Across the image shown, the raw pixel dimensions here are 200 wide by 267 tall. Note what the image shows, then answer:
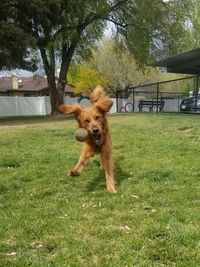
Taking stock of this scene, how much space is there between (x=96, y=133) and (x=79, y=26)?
20.8m

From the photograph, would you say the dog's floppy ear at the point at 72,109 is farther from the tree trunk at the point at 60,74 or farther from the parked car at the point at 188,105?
the tree trunk at the point at 60,74

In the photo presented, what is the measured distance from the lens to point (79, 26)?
25.4 m

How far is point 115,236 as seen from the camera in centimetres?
396

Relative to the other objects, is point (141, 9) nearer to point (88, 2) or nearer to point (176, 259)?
point (88, 2)

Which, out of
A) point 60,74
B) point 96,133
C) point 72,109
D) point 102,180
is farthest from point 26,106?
point 96,133

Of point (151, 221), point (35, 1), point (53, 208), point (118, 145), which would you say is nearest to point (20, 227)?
point (53, 208)

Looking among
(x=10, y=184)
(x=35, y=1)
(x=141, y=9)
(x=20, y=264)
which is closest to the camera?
(x=20, y=264)

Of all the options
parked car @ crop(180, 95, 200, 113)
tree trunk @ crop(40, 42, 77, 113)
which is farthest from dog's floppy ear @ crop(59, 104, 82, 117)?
tree trunk @ crop(40, 42, 77, 113)

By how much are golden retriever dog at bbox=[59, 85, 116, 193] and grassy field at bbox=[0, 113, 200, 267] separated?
0.86 feet

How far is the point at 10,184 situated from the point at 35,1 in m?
14.9

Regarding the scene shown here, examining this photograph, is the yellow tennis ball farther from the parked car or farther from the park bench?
the park bench

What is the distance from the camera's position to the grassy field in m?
3.55

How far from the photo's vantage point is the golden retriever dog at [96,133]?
18.5 feet

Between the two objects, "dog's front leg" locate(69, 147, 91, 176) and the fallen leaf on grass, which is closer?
the fallen leaf on grass
